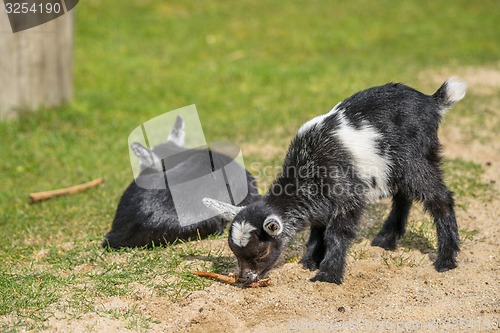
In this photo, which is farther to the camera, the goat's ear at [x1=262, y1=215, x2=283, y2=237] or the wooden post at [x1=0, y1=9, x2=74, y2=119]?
the wooden post at [x1=0, y1=9, x2=74, y2=119]

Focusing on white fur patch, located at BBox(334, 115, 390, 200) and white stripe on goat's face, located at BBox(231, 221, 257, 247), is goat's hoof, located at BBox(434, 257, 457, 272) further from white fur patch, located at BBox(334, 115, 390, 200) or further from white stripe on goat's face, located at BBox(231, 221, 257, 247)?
white stripe on goat's face, located at BBox(231, 221, 257, 247)

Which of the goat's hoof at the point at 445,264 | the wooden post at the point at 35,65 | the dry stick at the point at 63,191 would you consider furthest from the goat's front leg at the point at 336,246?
the wooden post at the point at 35,65

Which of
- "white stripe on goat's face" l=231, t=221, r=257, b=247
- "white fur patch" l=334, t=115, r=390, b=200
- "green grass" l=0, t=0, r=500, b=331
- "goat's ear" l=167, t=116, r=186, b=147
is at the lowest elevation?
"green grass" l=0, t=0, r=500, b=331

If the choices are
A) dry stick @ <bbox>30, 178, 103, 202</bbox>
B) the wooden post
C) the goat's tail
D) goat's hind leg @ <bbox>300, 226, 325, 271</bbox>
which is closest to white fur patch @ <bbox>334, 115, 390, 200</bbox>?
goat's hind leg @ <bbox>300, 226, 325, 271</bbox>

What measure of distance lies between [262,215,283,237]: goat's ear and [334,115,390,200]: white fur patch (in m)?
0.87

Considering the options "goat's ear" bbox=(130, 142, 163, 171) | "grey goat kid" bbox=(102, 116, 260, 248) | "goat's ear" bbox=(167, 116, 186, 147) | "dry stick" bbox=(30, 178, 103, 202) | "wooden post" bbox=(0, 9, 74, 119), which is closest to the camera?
"grey goat kid" bbox=(102, 116, 260, 248)

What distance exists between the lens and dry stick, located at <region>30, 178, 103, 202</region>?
893 centimetres

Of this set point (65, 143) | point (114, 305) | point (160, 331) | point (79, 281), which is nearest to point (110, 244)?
point (79, 281)

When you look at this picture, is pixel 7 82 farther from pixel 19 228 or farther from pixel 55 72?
pixel 19 228

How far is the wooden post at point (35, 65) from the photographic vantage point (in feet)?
36.6

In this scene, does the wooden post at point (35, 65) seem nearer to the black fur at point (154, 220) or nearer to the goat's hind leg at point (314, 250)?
the black fur at point (154, 220)

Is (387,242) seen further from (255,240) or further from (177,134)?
(177,134)

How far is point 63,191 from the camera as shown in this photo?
9.12 metres

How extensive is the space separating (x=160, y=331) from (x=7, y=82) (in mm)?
7284
